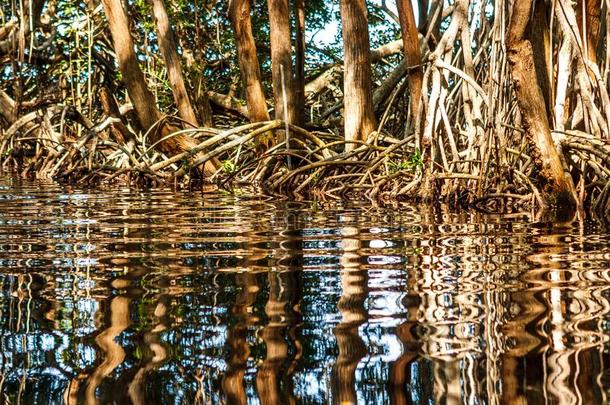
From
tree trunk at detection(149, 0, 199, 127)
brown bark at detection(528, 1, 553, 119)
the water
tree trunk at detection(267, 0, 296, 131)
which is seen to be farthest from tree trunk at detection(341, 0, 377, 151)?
the water

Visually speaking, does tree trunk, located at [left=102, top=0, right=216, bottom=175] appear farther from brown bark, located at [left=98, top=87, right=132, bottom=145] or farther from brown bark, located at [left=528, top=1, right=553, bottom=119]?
brown bark, located at [left=528, top=1, right=553, bottom=119]

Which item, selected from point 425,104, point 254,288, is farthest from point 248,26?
point 254,288

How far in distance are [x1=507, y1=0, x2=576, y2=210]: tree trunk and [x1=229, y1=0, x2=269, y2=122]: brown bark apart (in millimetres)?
4893

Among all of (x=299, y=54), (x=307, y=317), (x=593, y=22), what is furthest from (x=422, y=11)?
Answer: (x=307, y=317)

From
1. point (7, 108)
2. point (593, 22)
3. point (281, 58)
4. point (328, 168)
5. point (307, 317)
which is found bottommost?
point (307, 317)

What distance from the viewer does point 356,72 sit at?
7.71m

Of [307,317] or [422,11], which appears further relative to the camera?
[422,11]

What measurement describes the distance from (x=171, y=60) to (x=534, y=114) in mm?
6357

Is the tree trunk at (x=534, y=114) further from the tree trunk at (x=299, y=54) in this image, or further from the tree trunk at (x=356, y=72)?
the tree trunk at (x=299, y=54)

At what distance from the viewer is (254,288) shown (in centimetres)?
217

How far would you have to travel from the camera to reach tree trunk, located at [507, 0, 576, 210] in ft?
14.0

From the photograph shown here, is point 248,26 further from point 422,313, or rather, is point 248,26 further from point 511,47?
point 422,313

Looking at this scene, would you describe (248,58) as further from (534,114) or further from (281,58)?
(534,114)

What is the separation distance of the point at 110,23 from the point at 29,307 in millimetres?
8475
